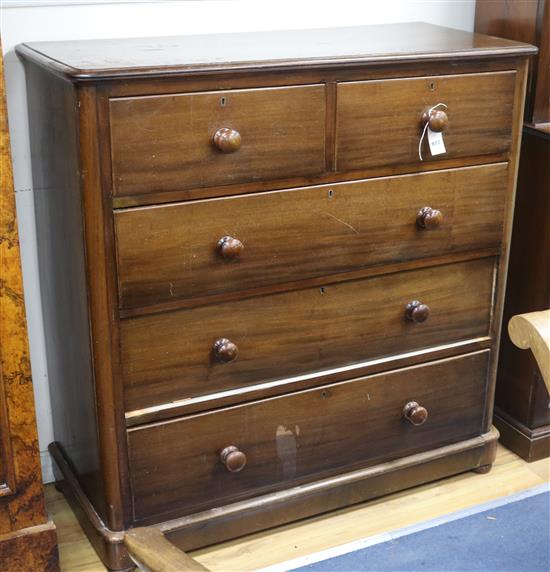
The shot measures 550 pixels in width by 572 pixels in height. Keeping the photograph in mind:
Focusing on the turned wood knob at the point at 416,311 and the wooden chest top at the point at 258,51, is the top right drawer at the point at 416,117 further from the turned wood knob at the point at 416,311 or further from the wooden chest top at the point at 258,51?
the turned wood knob at the point at 416,311

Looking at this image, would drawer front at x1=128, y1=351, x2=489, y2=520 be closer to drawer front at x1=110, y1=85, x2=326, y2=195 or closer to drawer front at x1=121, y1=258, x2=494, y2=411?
drawer front at x1=121, y1=258, x2=494, y2=411

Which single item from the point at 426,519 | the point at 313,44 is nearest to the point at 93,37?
the point at 313,44

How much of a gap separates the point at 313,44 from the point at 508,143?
509 millimetres

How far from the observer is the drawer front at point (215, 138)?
1.79 m

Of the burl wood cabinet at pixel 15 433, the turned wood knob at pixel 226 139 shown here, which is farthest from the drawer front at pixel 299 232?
the burl wood cabinet at pixel 15 433

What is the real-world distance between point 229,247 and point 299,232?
177mm

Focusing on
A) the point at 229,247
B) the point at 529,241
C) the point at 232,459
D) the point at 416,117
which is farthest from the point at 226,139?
the point at 529,241

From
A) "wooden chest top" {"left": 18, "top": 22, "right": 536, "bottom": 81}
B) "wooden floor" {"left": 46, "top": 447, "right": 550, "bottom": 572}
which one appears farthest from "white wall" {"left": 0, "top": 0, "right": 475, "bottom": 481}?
"wooden floor" {"left": 46, "top": 447, "right": 550, "bottom": 572}

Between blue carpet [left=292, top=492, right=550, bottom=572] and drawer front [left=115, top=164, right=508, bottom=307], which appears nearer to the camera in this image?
drawer front [left=115, top=164, right=508, bottom=307]

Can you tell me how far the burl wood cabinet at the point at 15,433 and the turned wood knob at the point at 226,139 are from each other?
0.40m

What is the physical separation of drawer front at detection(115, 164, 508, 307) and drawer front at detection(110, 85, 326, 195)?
0.06m

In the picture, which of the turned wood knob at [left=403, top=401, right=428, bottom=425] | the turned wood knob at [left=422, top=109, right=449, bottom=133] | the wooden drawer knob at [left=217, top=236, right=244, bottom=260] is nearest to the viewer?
the wooden drawer knob at [left=217, top=236, right=244, bottom=260]

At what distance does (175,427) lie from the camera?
2.04m

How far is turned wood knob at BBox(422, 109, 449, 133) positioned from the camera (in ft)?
6.69
